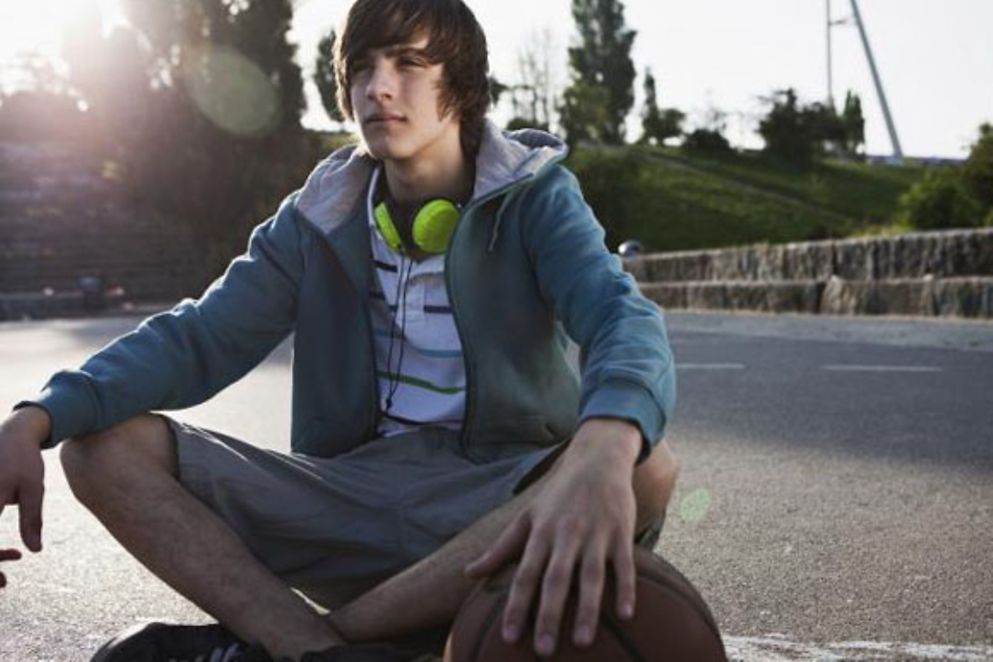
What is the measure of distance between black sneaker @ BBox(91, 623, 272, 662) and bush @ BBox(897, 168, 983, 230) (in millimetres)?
15066

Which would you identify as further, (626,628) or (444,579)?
(444,579)

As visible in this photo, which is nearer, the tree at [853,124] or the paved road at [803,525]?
the paved road at [803,525]

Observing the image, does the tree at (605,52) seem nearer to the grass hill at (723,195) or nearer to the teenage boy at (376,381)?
the grass hill at (723,195)

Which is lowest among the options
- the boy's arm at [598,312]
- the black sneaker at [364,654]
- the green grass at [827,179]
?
the green grass at [827,179]

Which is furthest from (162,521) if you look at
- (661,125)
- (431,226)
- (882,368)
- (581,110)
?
(661,125)

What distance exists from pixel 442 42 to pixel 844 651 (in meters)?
1.33

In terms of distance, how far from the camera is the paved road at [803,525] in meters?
2.98

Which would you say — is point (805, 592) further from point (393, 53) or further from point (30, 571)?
point (30, 571)

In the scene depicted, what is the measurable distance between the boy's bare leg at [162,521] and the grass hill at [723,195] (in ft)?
103

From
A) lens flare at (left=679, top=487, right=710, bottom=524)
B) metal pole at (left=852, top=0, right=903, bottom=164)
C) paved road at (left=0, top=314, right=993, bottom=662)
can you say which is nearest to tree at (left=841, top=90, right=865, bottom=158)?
metal pole at (left=852, top=0, right=903, bottom=164)

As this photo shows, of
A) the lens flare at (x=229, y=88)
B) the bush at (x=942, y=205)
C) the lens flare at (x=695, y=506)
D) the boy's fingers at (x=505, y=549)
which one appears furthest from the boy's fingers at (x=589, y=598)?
the lens flare at (x=229, y=88)

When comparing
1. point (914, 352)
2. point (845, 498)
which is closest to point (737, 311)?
point (914, 352)

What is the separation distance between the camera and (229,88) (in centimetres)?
3441

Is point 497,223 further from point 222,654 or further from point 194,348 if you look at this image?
point 222,654
